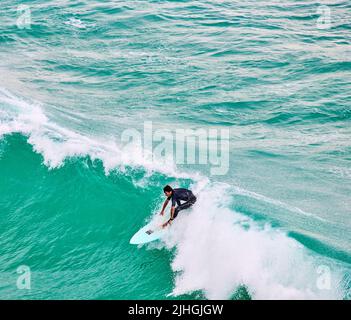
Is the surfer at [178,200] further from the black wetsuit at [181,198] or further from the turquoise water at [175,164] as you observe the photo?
the turquoise water at [175,164]

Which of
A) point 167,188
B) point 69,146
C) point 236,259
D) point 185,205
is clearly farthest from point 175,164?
point 236,259

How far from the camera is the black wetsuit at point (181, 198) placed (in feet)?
42.4

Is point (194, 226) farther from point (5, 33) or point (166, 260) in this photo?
point (5, 33)

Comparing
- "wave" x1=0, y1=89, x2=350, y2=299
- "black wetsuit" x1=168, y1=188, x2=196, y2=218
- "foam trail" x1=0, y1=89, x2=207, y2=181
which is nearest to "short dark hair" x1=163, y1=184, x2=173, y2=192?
"black wetsuit" x1=168, y1=188, x2=196, y2=218

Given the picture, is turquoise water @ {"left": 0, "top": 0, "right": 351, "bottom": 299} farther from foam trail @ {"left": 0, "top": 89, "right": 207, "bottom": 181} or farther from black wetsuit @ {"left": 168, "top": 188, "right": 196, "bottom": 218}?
black wetsuit @ {"left": 168, "top": 188, "right": 196, "bottom": 218}

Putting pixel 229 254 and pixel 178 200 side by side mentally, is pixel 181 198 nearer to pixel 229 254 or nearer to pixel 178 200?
pixel 178 200

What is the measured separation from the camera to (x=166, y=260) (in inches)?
504

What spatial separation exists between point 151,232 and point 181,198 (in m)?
1.22

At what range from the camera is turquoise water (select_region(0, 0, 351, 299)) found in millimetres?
12234

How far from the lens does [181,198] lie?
13.1 m

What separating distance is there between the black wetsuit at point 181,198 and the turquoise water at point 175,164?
49 cm

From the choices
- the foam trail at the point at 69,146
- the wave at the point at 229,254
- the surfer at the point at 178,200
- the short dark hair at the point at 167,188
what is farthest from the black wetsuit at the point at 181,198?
the foam trail at the point at 69,146
